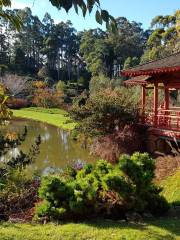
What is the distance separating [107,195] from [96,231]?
1.09 m

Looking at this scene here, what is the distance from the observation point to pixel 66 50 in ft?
260

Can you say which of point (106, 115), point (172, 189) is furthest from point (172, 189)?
point (106, 115)

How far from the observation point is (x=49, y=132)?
31.0 metres

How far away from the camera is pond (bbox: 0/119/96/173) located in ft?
58.1

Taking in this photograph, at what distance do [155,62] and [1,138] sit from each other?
33.4 feet

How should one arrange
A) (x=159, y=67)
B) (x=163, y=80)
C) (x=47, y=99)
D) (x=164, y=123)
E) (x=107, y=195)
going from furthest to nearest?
(x=47, y=99)
(x=163, y=80)
(x=164, y=123)
(x=159, y=67)
(x=107, y=195)

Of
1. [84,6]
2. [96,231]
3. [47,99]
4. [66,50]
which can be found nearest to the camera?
[84,6]

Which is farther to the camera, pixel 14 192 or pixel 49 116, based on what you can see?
pixel 49 116

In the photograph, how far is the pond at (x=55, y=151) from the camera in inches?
697

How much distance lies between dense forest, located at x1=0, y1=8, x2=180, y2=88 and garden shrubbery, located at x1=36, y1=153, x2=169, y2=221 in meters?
52.1

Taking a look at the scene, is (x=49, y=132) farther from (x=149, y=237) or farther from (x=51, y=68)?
(x=51, y=68)

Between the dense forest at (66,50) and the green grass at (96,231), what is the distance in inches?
2082

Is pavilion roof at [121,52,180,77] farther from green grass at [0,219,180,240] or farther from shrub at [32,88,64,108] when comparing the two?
shrub at [32,88,64,108]

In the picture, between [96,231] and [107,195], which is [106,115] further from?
[96,231]
